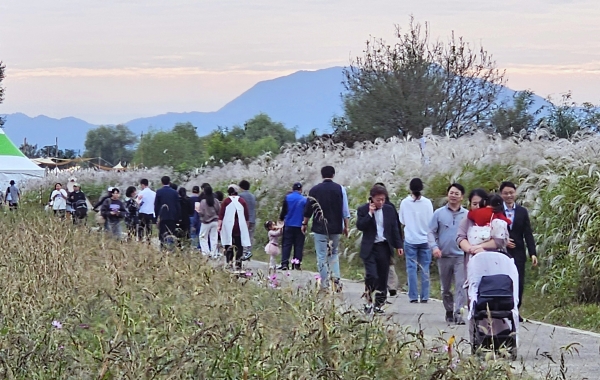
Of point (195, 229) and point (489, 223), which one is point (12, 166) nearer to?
point (195, 229)

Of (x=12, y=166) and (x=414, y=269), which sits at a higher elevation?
(x=12, y=166)

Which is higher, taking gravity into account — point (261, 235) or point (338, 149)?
point (338, 149)

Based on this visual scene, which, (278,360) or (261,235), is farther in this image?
(261,235)

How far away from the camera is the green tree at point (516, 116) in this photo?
1524 inches

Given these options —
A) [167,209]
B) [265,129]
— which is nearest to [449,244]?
[167,209]

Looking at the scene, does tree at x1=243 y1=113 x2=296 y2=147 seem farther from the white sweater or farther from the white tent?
the white sweater

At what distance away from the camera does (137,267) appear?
11.3m

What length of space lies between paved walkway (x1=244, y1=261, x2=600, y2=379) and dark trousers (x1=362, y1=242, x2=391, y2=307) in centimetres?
34

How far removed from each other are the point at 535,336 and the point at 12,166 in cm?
5326

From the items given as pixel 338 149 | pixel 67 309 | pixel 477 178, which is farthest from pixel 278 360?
pixel 338 149

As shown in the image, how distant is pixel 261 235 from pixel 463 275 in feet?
47.1

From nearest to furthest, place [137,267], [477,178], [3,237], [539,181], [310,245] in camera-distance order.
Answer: [137,267] < [3,237] < [539,181] < [477,178] < [310,245]

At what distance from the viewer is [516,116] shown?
39.3 meters

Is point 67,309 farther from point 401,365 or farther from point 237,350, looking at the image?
point 401,365
